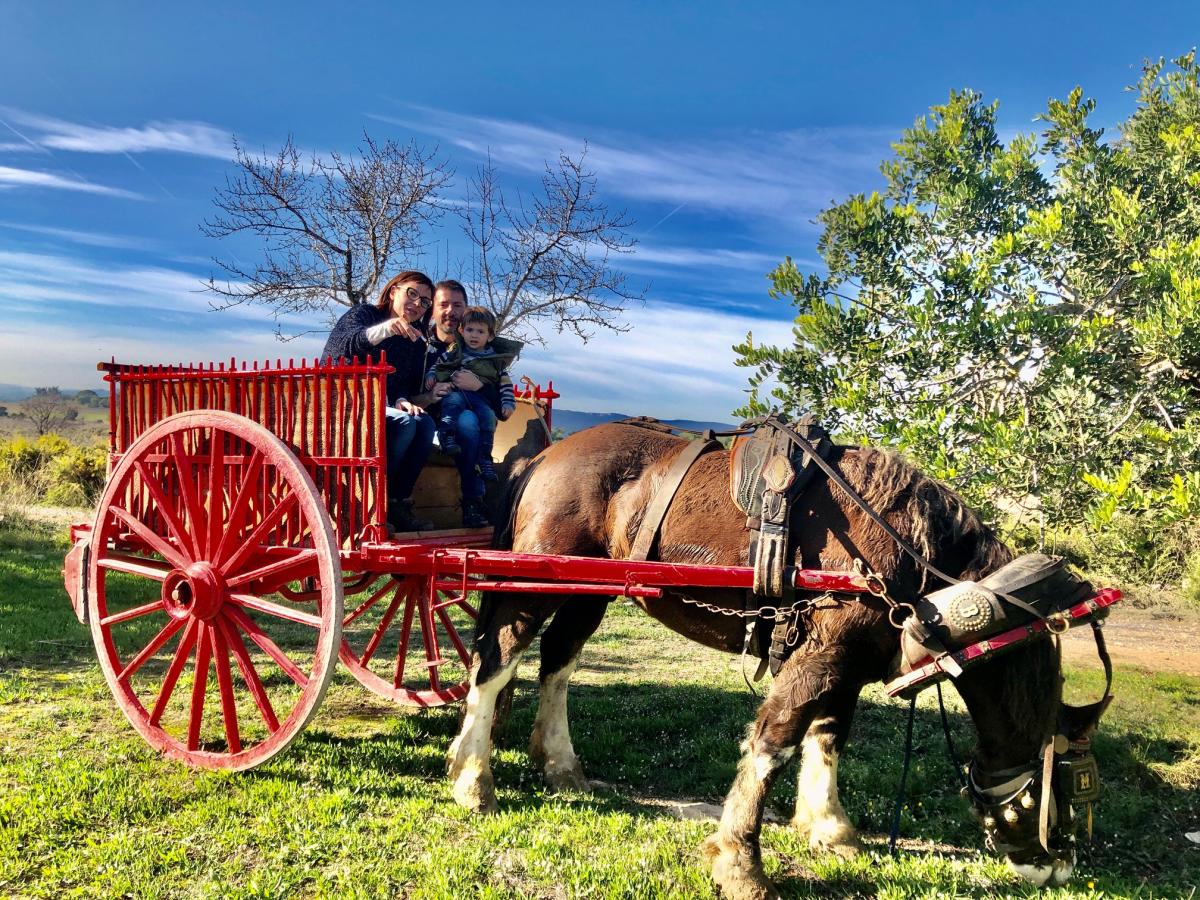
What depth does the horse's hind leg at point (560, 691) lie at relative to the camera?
4.71m

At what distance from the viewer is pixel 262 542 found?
14.3ft

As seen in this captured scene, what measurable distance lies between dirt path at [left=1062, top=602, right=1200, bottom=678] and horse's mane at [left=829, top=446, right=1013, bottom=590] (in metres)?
5.39

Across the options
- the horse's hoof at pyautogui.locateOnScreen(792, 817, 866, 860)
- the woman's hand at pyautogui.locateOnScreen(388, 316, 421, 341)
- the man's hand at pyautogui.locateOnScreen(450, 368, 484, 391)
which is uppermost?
the woman's hand at pyautogui.locateOnScreen(388, 316, 421, 341)

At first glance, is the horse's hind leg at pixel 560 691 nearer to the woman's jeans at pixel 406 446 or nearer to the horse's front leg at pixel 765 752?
the woman's jeans at pixel 406 446

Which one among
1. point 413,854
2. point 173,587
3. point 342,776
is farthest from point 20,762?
point 413,854

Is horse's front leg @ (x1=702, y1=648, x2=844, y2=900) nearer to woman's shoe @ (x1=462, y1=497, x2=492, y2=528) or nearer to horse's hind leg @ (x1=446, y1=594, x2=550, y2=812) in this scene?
horse's hind leg @ (x1=446, y1=594, x2=550, y2=812)

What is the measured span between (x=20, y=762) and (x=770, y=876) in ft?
13.0

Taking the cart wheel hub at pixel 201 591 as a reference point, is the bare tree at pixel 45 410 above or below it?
above

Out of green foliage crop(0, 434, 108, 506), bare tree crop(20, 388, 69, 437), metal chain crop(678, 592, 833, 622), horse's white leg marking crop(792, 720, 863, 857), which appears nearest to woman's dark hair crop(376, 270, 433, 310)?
metal chain crop(678, 592, 833, 622)

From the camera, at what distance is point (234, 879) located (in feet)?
11.0

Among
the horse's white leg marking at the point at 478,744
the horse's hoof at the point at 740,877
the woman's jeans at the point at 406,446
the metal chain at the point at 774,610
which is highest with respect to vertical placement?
the woman's jeans at the point at 406,446

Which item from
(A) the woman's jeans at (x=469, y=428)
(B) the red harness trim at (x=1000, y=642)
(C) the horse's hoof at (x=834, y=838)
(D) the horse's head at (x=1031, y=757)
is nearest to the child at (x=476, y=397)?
(A) the woman's jeans at (x=469, y=428)

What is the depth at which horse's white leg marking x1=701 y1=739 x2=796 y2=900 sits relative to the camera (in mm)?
3375

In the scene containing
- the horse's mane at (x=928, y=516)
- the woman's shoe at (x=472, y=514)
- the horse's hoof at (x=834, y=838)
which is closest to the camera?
the horse's mane at (x=928, y=516)
